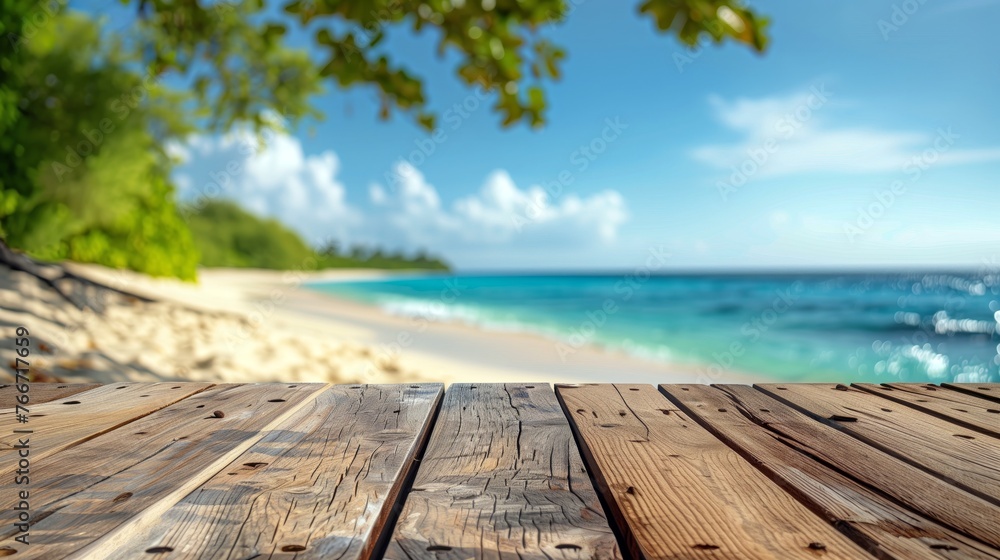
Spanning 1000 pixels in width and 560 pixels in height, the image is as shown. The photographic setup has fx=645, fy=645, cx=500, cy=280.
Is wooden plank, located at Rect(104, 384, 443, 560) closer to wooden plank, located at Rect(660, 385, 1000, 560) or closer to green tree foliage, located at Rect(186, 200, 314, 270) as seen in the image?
wooden plank, located at Rect(660, 385, 1000, 560)

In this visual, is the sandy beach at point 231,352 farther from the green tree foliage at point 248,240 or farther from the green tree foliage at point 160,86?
the green tree foliage at point 248,240

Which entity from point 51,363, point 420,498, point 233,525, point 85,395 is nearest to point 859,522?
point 420,498

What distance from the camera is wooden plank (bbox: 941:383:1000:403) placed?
1947 mm

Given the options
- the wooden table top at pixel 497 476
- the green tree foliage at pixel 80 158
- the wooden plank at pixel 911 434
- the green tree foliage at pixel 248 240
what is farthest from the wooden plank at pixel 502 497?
the green tree foliage at pixel 248 240

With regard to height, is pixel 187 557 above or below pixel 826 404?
below

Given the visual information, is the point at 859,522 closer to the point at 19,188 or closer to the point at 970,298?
the point at 19,188

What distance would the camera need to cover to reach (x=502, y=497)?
1025 mm

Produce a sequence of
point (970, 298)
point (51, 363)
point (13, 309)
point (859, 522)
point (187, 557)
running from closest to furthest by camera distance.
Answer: point (187, 557) < point (859, 522) < point (51, 363) < point (13, 309) < point (970, 298)

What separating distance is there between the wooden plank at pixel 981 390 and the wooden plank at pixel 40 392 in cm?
271

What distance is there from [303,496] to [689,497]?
61cm

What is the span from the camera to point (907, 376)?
10305mm

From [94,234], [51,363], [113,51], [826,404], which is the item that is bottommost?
[51,363]

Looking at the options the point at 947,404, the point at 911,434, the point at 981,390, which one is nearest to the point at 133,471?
the point at 911,434

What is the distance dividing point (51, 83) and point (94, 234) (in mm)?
2878
